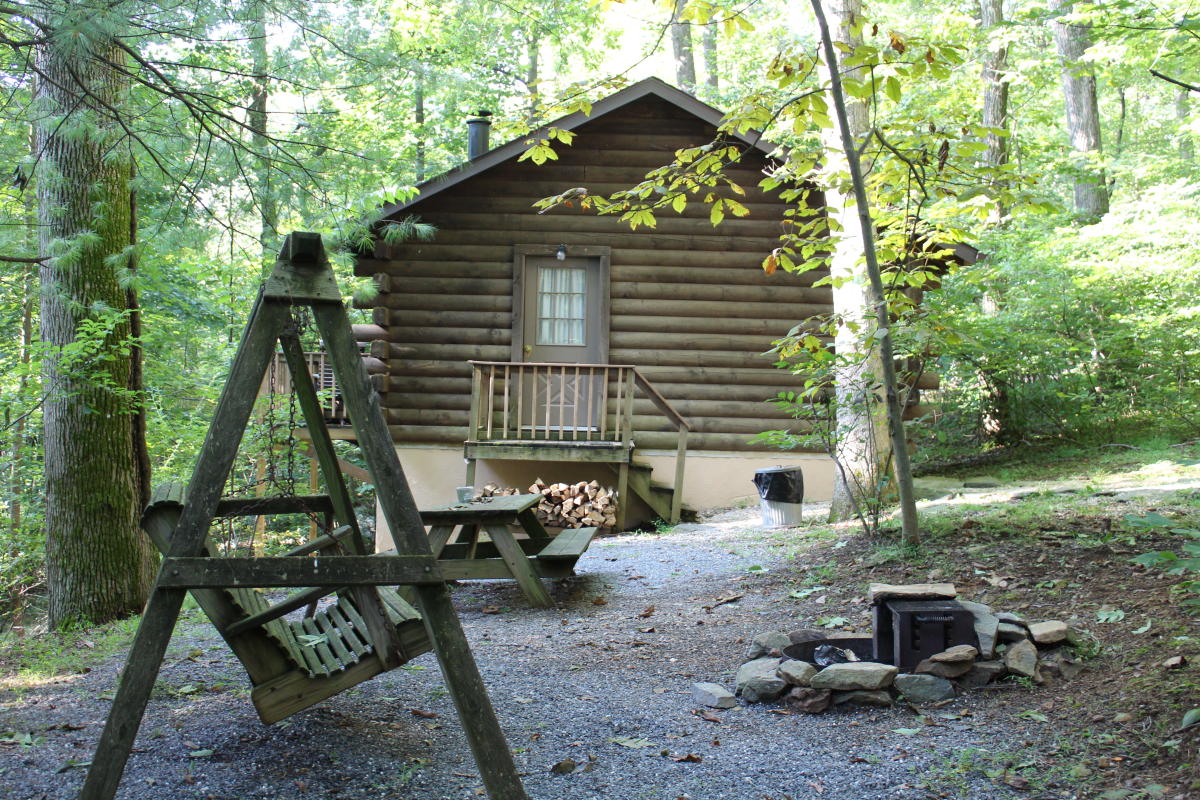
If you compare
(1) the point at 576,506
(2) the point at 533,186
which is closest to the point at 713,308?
(2) the point at 533,186

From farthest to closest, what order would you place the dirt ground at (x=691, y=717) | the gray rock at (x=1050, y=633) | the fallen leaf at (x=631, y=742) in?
1. the gray rock at (x=1050, y=633)
2. the fallen leaf at (x=631, y=742)
3. the dirt ground at (x=691, y=717)

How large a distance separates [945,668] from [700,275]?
27.8 feet

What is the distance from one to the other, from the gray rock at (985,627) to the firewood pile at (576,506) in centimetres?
Result: 635

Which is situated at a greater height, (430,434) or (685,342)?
(685,342)

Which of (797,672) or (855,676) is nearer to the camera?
(855,676)

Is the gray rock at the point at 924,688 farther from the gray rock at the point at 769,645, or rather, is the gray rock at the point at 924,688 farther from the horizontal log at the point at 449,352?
the horizontal log at the point at 449,352

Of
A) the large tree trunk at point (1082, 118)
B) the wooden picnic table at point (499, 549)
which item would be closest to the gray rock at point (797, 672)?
the wooden picnic table at point (499, 549)

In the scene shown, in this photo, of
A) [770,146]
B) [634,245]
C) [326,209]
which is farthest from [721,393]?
[326,209]

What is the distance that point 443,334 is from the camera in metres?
11.8

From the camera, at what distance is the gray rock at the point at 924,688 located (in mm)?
3707

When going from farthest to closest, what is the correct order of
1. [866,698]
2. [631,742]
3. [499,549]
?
[499,549], [866,698], [631,742]

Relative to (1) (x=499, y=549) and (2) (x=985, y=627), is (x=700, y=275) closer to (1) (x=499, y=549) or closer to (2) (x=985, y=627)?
(1) (x=499, y=549)

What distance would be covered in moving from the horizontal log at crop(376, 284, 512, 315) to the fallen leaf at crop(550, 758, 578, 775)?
29.3ft

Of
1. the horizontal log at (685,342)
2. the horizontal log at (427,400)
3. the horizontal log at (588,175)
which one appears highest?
the horizontal log at (588,175)
